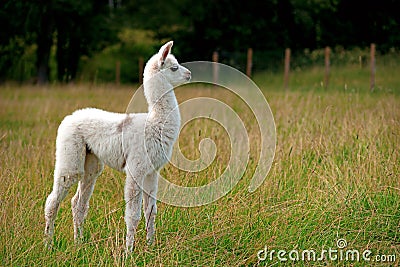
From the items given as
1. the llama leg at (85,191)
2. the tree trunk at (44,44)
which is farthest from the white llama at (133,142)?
the tree trunk at (44,44)

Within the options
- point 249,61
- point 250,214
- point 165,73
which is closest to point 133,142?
point 165,73

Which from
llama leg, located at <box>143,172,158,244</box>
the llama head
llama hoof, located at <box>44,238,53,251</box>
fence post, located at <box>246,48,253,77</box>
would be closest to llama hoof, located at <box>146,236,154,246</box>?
llama leg, located at <box>143,172,158,244</box>

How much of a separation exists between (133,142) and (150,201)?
50cm

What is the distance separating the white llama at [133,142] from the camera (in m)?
4.11

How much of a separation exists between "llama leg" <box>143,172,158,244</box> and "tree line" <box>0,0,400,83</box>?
744 inches

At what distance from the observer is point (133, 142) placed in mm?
4129

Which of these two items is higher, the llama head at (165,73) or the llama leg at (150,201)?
the llama head at (165,73)

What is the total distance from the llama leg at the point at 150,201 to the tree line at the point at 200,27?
1890 centimetres

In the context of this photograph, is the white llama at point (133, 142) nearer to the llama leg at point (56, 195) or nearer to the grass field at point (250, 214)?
the llama leg at point (56, 195)

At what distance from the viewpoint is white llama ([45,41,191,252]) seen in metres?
4.11

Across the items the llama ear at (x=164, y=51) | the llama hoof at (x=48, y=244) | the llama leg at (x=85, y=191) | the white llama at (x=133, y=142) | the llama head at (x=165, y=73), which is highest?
the llama ear at (x=164, y=51)

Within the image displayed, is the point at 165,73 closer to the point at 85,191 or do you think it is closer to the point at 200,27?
the point at 85,191

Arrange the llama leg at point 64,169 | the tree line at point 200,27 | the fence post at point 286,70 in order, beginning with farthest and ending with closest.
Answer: the tree line at point 200,27 < the fence post at point 286,70 < the llama leg at point 64,169

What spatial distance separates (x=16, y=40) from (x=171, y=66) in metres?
20.9
